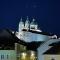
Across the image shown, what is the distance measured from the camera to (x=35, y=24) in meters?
74.8

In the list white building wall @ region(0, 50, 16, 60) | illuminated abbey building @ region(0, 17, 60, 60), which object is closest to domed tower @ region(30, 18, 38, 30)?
illuminated abbey building @ region(0, 17, 60, 60)

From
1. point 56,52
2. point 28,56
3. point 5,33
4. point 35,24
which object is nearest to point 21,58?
point 28,56

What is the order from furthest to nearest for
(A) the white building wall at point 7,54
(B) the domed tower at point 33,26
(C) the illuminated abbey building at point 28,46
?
(B) the domed tower at point 33,26, (A) the white building wall at point 7,54, (C) the illuminated abbey building at point 28,46

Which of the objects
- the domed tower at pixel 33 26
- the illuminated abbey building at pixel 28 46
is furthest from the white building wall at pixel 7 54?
the domed tower at pixel 33 26

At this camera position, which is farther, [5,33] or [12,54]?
[5,33]

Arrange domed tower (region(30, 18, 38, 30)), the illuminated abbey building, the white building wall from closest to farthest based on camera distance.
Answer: the illuminated abbey building < the white building wall < domed tower (region(30, 18, 38, 30))

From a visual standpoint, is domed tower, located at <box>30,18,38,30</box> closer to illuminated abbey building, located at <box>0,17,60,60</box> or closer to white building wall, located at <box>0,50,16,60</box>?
Result: illuminated abbey building, located at <box>0,17,60,60</box>

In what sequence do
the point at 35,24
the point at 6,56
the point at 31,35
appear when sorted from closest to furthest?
the point at 6,56
the point at 31,35
the point at 35,24

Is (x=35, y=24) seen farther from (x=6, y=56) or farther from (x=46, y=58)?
(x=46, y=58)

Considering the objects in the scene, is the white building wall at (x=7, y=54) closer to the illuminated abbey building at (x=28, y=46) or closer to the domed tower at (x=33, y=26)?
the illuminated abbey building at (x=28, y=46)

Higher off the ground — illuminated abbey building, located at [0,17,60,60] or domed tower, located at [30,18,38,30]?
domed tower, located at [30,18,38,30]

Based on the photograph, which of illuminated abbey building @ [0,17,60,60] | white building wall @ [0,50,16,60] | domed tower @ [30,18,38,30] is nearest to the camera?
illuminated abbey building @ [0,17,60,60]

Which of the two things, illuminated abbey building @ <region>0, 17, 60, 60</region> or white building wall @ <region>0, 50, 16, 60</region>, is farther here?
white building wall @ <region>0, 50, 16, 60</region>

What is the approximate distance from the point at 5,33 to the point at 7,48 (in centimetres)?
1743
